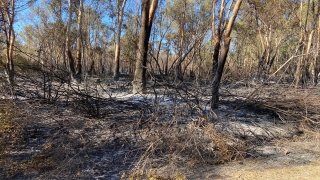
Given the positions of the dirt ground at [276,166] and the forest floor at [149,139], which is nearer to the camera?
the dirt ground at [276,166]

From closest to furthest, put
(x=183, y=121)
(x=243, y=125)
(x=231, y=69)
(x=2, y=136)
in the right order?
(x=2, y=136) < (x=183, y=121) < (x=243, y=125) < (x=231, y=69)

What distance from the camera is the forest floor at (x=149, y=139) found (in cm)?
400

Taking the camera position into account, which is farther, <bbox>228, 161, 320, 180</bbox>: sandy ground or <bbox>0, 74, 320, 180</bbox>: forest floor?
<bbox>0, 74, 320, 180</bbox>: forest floor

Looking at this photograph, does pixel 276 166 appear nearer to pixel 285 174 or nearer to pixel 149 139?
pixel 285 174

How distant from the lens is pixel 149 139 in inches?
179

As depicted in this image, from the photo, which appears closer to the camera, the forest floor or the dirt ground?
the dirt ground

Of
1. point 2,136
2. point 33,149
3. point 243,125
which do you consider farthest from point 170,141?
point 2,136

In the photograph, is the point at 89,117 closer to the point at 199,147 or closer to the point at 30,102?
the point at 30,102

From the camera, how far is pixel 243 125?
19.1 feet

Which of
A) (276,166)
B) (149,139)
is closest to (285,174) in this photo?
(276,166)

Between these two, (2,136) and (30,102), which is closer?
(2,136)

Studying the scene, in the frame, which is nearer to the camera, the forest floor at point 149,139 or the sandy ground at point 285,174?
the sandy ground at point 285,174

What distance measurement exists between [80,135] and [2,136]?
1313 millimetres

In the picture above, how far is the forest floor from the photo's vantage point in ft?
13.1
